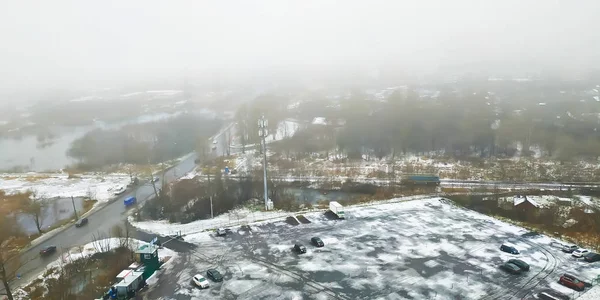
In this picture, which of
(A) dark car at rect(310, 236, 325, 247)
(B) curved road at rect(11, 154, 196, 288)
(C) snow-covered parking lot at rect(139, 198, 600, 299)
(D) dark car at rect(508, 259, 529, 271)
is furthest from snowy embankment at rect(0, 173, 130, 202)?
(D) dark car at rect(508, 259, 529, 271)

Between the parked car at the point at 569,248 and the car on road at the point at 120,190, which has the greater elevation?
the parked car at the point at 569,248

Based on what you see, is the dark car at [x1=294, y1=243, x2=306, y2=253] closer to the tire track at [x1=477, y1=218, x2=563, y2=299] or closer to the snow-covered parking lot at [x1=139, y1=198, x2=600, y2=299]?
the snow-covered parking lot at [x1=139, y1=198, x2=600, y2=299]

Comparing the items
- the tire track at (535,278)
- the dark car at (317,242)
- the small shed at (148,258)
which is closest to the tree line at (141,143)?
the small shed at (148,258)

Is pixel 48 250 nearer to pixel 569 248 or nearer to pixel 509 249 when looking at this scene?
pixel 509 249

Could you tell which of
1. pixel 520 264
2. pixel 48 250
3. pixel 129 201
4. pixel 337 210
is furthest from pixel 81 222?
pixel 520 264

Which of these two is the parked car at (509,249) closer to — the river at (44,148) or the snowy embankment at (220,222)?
the snowy embankment at (220,222)
